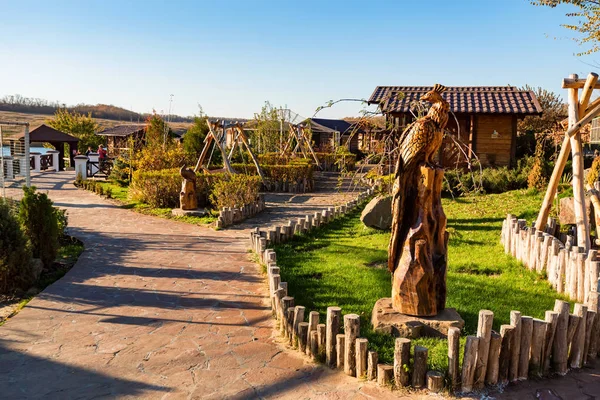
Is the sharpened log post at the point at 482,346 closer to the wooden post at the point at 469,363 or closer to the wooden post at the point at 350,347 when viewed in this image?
the wooden post at the point at 469,363

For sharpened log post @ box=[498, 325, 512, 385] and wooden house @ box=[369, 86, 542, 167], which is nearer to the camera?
sharpened log post @ box=[498, 325, 512, 385]

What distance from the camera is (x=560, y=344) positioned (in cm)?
444

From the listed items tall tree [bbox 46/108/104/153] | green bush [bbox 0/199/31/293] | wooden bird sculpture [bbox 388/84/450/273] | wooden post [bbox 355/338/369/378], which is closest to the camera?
wooden post [bbox 355/338/369/378]

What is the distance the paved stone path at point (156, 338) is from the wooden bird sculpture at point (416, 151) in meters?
1.74

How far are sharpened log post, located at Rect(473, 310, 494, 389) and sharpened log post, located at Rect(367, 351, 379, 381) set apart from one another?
2.75 feet

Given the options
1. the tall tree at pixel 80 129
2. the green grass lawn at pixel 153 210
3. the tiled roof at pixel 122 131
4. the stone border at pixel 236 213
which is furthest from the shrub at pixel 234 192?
the tall tree at pixel 80 129

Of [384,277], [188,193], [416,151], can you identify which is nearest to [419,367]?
[416,151]

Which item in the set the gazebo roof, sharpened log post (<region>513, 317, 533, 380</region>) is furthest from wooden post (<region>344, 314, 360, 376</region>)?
the gazebo roof

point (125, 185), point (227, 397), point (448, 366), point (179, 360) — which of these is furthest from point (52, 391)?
point (125, 185)

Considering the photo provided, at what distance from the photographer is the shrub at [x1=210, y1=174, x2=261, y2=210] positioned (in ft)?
43.3

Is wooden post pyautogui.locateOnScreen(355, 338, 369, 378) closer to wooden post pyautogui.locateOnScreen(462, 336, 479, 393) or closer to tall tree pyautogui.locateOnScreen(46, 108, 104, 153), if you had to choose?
wooden post pyautogui.locateOnScreen(462, 336, 479, 393)

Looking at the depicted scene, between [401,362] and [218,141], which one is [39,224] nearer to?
[401,362]

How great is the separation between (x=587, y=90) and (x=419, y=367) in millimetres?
6176

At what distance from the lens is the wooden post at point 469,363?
13.2 ft
